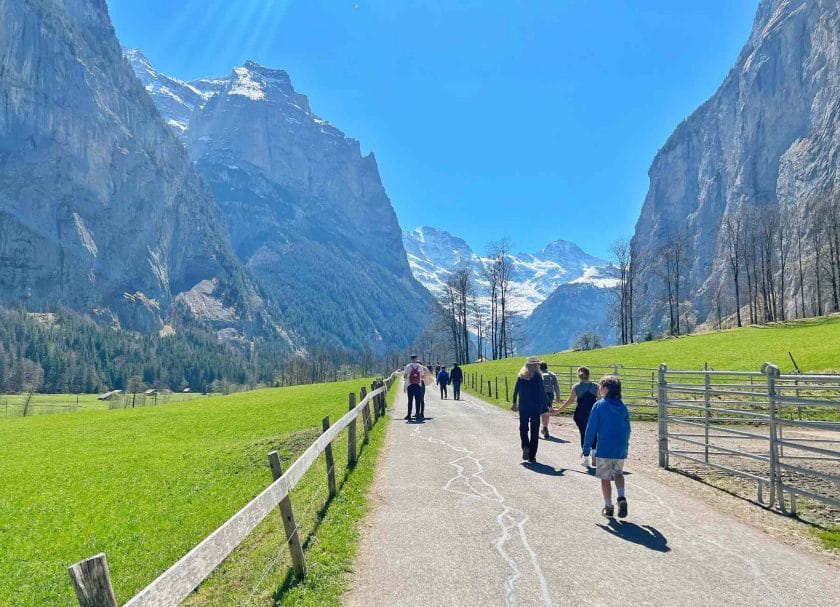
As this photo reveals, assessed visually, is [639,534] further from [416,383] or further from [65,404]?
[65,404]

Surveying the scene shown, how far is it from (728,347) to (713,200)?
6885 inches

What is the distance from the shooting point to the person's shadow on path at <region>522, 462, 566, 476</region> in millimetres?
11927

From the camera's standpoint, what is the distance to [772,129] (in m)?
152

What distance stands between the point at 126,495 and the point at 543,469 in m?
11.7

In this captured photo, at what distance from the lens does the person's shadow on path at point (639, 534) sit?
7344 millimetres

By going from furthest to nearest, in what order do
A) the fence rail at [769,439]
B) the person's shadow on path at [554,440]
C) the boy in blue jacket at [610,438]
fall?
the person's shadow on path at [554,440] → the fence rail at [769,439] → the boy in blue jacket at [610,438]

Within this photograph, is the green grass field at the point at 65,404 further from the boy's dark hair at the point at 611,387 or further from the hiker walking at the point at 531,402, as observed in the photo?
the boy's dark hair at the point at 611,387

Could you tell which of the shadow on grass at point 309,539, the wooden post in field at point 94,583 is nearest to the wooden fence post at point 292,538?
the shadow on grass at point 309,539

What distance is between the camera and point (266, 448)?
20.3 meters

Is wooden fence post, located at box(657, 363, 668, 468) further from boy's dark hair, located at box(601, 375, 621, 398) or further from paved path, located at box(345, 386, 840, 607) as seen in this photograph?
boy's dark hair, located at box(601, 375, 621, 398)

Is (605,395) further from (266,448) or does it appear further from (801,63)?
(801,63)

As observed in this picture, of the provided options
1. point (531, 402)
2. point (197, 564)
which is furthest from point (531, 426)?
point (197, 564)

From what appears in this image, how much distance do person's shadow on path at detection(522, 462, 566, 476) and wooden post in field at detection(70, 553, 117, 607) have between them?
10.2m

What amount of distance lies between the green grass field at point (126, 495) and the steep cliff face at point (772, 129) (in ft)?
329
